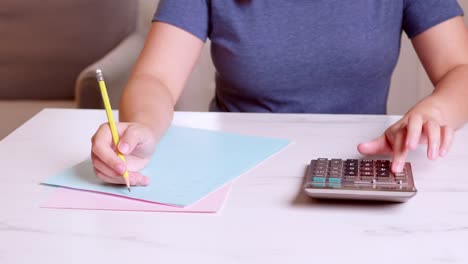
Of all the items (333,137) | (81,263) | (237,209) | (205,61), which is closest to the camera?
(81,263)

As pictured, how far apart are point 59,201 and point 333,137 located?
1.39ft

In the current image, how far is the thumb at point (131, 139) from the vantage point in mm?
880

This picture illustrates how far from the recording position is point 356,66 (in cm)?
134

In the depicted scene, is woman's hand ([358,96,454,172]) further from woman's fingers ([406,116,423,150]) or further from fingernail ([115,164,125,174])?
fingernail ([115,164,125,174])

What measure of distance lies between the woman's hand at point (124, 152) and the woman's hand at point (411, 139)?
0.28 meters

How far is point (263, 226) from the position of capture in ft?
2.40

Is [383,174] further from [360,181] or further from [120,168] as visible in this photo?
[120,168]

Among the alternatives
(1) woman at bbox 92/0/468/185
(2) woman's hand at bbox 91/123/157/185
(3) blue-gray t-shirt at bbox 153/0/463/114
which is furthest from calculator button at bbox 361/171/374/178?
(3) blue-gray t-shirt at bbox 153/0/463/114

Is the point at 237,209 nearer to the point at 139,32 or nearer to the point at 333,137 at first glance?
the point at 333,137

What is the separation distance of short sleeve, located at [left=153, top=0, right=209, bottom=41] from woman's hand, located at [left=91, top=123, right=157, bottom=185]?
14.2 inches

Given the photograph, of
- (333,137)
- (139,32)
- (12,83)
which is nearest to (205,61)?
(139,32)

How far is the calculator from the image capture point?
77 centimetres

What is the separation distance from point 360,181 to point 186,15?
596 mm

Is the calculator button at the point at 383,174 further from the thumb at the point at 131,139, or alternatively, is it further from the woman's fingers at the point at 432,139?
the thumb at the point at 131,139
